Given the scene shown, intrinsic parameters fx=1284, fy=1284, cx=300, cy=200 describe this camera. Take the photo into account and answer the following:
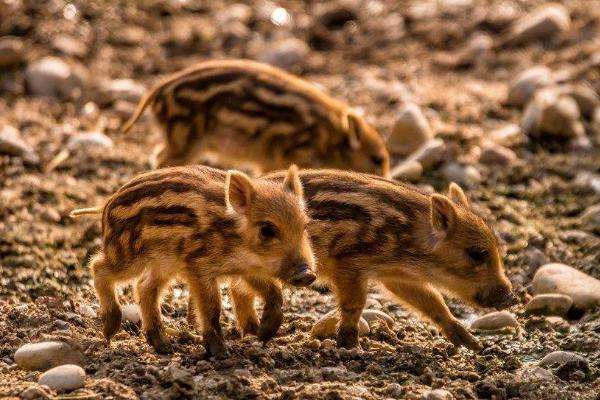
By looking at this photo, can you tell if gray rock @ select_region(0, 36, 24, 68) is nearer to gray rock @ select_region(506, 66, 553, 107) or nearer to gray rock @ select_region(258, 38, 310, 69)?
gray rock @ select_region(258, 38, 310, 69)

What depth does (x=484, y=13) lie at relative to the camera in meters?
12.5

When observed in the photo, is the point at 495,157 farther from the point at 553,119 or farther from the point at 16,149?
the point at 16,149

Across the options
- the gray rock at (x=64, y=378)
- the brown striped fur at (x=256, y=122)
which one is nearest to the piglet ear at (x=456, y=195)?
the brown striped fur at (x=256, y=122)

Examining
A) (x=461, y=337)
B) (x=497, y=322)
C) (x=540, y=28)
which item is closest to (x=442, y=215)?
(x=461, y=337)

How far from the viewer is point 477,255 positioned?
6344mm

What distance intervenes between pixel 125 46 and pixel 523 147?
409cm

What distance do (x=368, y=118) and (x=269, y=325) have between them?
4.50 metres

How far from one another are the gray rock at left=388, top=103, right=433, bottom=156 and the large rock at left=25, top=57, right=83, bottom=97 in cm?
293

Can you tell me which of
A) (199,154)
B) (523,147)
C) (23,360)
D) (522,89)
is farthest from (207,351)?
(522,89)

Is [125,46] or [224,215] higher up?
[224,215]

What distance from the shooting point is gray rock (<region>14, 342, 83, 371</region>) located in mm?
5570

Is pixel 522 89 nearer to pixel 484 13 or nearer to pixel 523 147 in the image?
pixel 523 147

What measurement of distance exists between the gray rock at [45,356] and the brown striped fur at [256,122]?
3139mm

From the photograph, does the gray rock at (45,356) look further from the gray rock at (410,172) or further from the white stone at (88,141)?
the white stone at (88,141)
